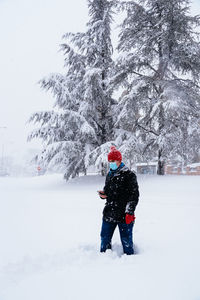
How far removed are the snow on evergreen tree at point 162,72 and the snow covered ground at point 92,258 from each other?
4984 millimetres

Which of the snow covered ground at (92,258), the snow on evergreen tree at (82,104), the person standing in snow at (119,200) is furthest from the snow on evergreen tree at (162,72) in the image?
the person standing in snow at (119,200)

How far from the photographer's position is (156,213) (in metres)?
5.21

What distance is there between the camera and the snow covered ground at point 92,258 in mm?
1861

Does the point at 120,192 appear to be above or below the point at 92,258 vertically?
above

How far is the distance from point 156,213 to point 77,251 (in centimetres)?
294

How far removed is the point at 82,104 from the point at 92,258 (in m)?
9.53

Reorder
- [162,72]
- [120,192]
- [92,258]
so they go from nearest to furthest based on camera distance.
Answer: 1. [92,258]
2. [120,192]
3. [162,72]

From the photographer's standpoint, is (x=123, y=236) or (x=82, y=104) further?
(x=82, y=104)

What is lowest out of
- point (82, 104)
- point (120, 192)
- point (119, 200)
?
point (119, 200)

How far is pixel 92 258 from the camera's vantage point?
2.65 meters

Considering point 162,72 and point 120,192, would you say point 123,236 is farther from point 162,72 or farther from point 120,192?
point 162,72

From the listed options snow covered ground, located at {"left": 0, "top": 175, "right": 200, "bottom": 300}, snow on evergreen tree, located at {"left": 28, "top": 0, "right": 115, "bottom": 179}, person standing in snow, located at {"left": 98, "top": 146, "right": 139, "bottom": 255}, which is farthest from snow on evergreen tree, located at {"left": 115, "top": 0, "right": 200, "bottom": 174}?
person standing in snow, located at {"left": 98, "top": 146, "right": 139, "bottom": 255}

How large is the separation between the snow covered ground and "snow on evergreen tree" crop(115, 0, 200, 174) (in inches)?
196

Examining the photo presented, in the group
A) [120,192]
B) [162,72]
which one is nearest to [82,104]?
[162,72]
